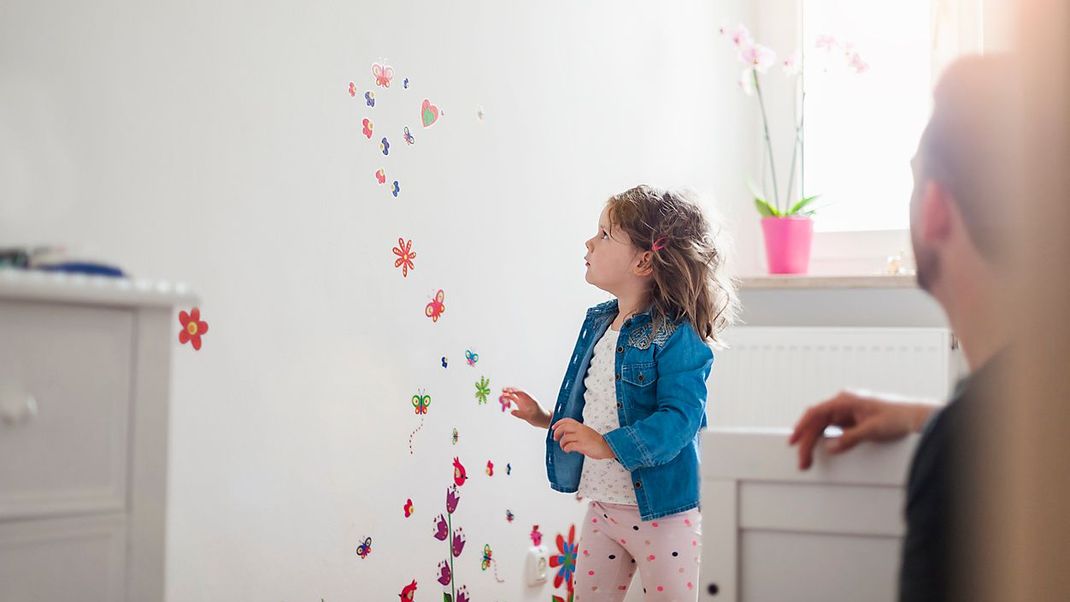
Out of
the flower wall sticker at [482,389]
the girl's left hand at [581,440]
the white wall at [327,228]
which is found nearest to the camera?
the white wall at [327,228]

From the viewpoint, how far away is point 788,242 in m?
2.72

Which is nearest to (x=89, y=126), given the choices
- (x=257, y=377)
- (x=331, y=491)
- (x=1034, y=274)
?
(x=257, y=377)

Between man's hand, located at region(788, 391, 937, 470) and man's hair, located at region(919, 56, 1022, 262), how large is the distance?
10 centimetres

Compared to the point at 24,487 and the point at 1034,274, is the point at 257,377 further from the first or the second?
the point at 1034,274

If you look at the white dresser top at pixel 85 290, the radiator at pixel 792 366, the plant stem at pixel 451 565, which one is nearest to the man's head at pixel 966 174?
the white dresser top at pixel 85 290

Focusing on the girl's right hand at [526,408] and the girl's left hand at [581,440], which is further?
the girl's right hand at [526,408]

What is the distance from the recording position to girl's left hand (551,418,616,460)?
1.32 metres

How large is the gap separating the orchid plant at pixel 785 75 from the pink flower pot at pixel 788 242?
0.03 metres

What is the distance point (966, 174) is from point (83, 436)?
0.64m

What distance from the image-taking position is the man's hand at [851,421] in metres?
0.36

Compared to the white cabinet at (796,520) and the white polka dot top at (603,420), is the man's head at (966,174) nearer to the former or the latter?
the white cabinet at (796,520)

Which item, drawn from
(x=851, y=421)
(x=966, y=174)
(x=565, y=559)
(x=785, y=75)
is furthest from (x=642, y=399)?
(x=785, y=75)

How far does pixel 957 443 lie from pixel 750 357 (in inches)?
94.0

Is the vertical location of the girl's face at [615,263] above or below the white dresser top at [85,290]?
above
